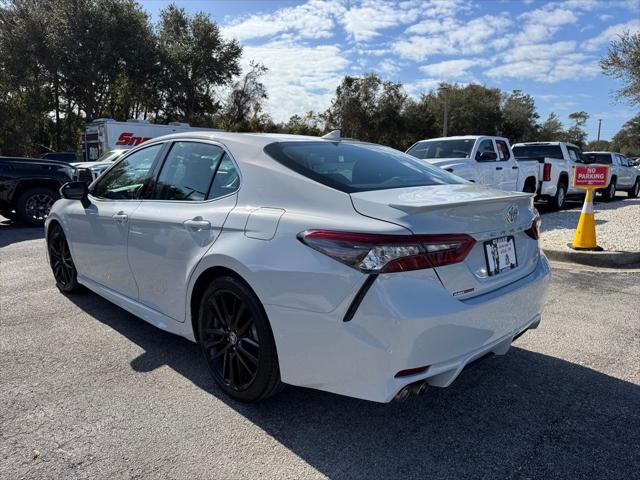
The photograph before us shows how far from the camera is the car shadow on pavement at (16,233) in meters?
8.76

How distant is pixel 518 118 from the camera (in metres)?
54.3

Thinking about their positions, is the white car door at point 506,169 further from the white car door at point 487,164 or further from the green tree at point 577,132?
the green tree at point 577,132

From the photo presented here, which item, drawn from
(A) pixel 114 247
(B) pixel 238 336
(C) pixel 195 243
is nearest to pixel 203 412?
(B) pixel 238 336

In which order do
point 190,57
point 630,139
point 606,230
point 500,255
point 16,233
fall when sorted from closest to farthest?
point 500,255
point 606,230
point 16,233
point 190,57
point 630,139

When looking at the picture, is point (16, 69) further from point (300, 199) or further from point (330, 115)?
point (300, 199)

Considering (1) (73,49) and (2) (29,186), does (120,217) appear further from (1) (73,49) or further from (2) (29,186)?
(1) (73,49)

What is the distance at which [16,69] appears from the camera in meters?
26.4

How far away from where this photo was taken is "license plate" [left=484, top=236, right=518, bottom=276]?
2670 millimetres

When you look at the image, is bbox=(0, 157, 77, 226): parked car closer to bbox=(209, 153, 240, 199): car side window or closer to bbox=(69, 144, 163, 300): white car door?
bbox=(69, 144, 163, 300): white car door

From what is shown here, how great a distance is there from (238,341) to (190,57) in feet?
108

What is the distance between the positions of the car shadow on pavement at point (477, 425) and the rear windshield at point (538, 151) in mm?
12220

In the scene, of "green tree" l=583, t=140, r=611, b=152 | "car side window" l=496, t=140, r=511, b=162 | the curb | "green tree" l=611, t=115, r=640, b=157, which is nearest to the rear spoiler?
the curb

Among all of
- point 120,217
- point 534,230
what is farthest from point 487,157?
point 120,217

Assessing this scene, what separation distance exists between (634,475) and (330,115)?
4238cm
